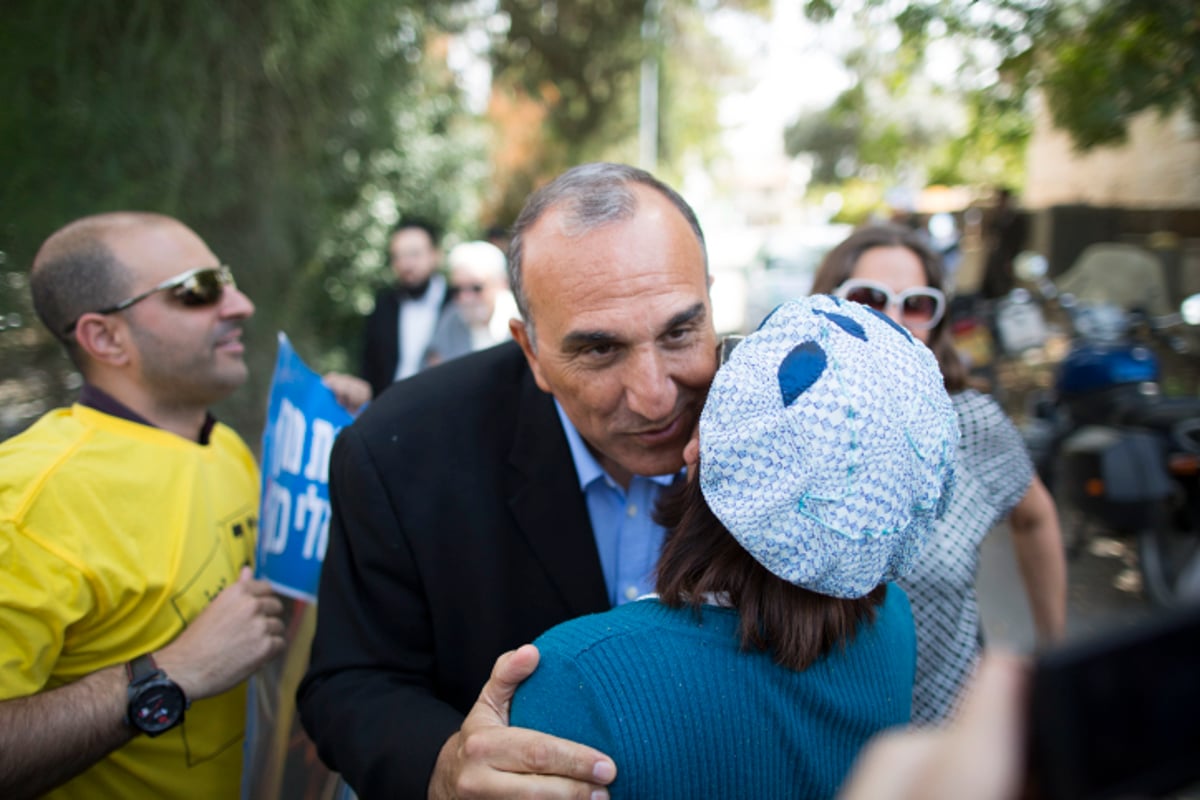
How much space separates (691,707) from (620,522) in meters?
0.73

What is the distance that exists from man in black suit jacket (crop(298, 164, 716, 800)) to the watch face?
0.27 metres

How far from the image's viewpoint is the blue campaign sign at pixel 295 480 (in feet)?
7.13

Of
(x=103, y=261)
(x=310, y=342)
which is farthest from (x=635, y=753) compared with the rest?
(x=310, y=342)

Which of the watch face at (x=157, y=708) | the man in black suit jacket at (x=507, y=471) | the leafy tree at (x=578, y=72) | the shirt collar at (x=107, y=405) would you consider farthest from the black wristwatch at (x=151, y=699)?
the leafy tree at (x=578, y=72)

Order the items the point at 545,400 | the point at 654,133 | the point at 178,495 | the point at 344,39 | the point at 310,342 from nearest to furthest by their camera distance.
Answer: the point at 545,400
the point at 178,495
the point at 344,39
the point at 310,342
the point at 654,133

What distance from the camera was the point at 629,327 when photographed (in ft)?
5.23

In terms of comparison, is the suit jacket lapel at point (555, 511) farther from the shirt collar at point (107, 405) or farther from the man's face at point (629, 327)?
the shirt collar at point (107, 405)

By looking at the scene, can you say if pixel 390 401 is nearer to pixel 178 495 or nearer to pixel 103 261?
pixel 178 495

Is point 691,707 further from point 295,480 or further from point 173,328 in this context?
point 173,328

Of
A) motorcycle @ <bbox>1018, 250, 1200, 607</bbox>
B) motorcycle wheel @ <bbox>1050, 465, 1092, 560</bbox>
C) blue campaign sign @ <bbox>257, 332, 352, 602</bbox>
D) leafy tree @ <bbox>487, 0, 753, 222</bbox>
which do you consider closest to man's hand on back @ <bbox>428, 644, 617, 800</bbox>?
blue campaign sign @ <bbox>257, 332, 352, 602</bbox>

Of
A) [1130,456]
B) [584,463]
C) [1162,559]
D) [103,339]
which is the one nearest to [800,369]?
[584,463]

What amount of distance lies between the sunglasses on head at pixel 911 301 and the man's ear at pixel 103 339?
2159 mm

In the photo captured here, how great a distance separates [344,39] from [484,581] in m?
4.76

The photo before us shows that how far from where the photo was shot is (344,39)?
5.43 metres
